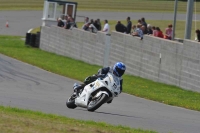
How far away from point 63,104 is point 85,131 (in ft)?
23.6

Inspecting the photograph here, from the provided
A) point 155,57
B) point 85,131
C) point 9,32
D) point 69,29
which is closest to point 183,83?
point 155,57

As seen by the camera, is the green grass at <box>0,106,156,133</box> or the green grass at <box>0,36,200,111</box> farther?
the green grass at <box>0,36,200,111</box>

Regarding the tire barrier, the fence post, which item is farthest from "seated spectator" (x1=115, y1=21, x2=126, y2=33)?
the tire barrier

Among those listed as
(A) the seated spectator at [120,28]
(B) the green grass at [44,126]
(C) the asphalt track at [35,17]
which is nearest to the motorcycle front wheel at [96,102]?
(B) the green grass at [44,126]

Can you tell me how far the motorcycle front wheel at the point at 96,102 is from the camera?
15.5 m

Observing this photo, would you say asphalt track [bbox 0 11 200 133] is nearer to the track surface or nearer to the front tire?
the track surface

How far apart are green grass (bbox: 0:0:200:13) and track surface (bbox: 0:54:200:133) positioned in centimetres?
3911

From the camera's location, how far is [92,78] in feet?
53.2

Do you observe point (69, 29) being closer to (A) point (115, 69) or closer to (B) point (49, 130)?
(A) point (115, 69)

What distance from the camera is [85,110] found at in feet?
53.8

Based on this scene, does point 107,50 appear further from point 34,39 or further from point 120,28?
point 34,39

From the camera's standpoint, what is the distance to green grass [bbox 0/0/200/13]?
65.5 metres

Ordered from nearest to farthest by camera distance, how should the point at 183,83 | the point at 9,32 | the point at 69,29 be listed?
the point at 183,83, the point at 69,29, the point at 9,32

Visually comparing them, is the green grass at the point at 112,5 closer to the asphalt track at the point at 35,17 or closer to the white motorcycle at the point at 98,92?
the asphalt track at the point at 35,17
